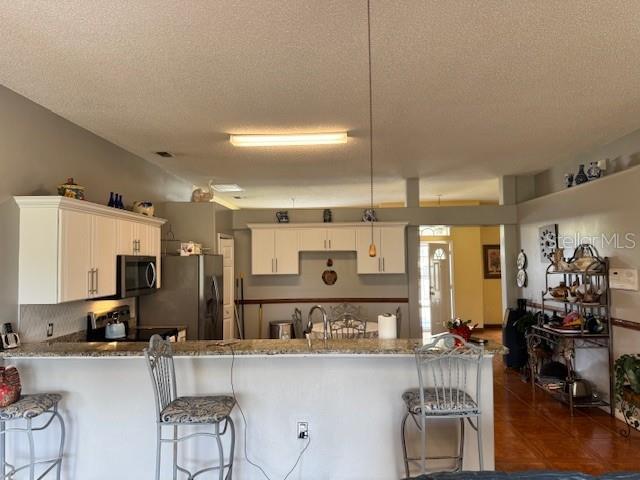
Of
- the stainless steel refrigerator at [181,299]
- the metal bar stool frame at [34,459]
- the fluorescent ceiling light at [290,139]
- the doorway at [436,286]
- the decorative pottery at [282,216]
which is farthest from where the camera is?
the doorway at [436,286]

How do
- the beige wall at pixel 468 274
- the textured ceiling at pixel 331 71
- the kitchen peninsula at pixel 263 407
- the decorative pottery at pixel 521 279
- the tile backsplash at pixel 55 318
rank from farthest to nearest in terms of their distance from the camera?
1. the beige wall at pixel 468 274
2. the decorative pottery at pixel 521 279
3. the tile backsplash at pixel 55 318
4. the kitchen peninsula at pixel 263 407
5. the textured ceiling at pixel 331 71

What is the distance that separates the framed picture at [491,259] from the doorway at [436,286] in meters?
1.04

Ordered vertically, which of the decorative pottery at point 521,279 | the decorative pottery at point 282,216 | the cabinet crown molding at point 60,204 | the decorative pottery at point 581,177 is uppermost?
the decorative pottery at point 581,177

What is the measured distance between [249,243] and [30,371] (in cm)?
394

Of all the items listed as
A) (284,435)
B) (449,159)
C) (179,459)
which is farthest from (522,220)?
(179,459)

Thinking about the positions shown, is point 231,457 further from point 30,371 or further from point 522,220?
point 522,220

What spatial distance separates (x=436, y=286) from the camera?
8.91m

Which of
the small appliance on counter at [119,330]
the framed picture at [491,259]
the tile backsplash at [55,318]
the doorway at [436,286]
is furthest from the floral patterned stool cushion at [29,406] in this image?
Result: the framed picture at [491,259]

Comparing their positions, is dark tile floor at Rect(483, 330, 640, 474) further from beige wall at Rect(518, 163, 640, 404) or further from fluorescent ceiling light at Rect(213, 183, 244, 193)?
fluorescent ceiling light at Rect(213, 183, 244, 193)

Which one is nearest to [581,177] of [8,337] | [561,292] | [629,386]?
[561,292]

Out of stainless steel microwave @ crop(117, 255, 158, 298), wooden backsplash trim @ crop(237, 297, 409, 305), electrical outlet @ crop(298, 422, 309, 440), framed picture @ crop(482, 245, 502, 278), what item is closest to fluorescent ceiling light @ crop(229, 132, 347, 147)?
stainless steel microwave @ crop(117, 255, 158, 298)

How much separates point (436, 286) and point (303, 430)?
6474mm

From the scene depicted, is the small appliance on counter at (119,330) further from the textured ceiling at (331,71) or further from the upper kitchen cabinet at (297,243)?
the upper kitchen cabinet at (297,243)

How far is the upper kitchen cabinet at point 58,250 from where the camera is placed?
9.87ft
